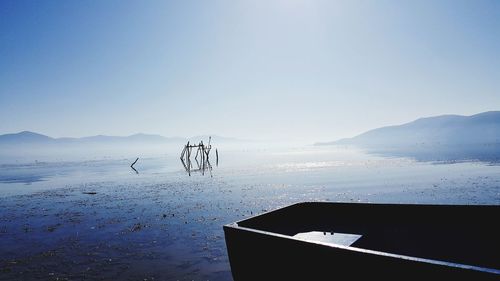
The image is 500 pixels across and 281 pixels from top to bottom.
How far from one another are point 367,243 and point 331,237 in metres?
0.78

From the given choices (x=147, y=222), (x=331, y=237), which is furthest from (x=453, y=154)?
(x=331, y=237)

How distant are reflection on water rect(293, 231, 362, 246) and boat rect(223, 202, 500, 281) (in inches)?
0.8

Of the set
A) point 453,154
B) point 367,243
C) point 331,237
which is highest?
point 331,237

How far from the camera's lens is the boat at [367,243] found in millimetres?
4055

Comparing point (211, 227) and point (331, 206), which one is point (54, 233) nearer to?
point (211, 227)

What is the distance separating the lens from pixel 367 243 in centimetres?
673

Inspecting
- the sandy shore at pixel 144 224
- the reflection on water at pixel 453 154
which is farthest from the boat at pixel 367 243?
the reflection on water at pixel 453 154

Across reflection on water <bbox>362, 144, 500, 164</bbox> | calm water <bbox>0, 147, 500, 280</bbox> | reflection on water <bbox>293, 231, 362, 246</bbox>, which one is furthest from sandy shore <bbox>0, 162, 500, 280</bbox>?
reflection on water <bbox>362, 144, 500, 164</bbox>

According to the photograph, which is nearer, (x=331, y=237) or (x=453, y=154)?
(x=331, y=237)

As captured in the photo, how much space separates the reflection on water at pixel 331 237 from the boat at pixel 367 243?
0.02 meters

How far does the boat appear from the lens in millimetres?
4055

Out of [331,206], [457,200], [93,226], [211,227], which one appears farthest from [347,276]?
[457,200]

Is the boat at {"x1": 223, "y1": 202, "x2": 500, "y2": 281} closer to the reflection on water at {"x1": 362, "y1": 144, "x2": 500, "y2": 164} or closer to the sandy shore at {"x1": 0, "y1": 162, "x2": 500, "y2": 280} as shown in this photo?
the sandy shore at {"x1": 0, "y1": 162, "x2": 500, "y2": 280}

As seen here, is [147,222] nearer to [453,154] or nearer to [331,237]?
[331,237]
